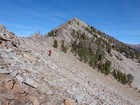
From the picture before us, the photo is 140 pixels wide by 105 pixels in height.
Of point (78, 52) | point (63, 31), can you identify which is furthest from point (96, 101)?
point (63, 31)

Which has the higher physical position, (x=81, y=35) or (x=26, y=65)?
(x=81, y=35)

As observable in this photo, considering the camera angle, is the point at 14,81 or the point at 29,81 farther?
the point at 29,81

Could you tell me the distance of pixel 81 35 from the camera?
238 ft

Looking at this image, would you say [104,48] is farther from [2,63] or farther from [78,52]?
[2,63]

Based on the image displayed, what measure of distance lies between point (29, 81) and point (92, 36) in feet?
213

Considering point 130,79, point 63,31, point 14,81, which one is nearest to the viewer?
point 14,81

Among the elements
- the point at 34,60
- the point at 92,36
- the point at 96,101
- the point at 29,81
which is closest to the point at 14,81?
the point at 29,81

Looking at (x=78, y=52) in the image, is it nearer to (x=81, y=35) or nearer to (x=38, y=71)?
(x=81, y=35)

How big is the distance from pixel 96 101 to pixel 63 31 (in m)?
48.2

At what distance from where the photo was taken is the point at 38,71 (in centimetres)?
1828

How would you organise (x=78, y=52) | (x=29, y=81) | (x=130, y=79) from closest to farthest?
(x=29, y=81) < (x=78, y=52) < (x=130, y=79)

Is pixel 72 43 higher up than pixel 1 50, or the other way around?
pixel 72 43

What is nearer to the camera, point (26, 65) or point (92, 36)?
point (26, 65)

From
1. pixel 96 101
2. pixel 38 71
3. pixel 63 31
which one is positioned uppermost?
pixel 63 31
